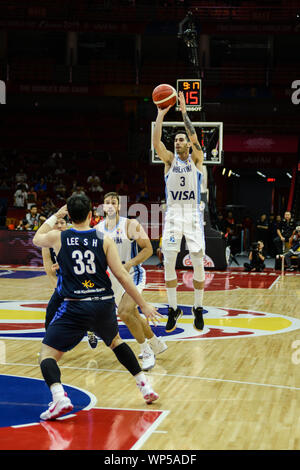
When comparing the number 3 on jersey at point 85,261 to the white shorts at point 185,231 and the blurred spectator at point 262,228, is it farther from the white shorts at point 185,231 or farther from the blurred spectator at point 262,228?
the blurred spectator at point 262,228

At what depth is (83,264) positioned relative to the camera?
4.84 meters

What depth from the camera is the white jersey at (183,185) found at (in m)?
7.58

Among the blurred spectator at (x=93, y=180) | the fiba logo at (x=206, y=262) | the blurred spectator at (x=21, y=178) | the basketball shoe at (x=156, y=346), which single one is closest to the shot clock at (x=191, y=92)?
the fiba logo at (x=206, y=262)

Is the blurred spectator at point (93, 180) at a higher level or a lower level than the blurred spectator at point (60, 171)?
lower

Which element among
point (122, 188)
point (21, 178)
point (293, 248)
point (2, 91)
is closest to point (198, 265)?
point (293, 248)

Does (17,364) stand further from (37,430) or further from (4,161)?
(4,161)

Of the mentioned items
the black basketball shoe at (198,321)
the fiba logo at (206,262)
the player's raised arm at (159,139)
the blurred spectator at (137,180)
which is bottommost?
the fiba logo at (206,262)

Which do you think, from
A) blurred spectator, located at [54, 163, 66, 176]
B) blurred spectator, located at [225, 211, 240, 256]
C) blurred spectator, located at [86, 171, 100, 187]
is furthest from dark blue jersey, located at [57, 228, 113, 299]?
blurred spectator, located at [54, 163, 66, 176]

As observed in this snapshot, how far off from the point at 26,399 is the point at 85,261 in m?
1.36

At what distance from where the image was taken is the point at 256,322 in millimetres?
9820

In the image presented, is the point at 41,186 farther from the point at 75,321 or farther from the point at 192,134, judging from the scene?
the point at 75,321
